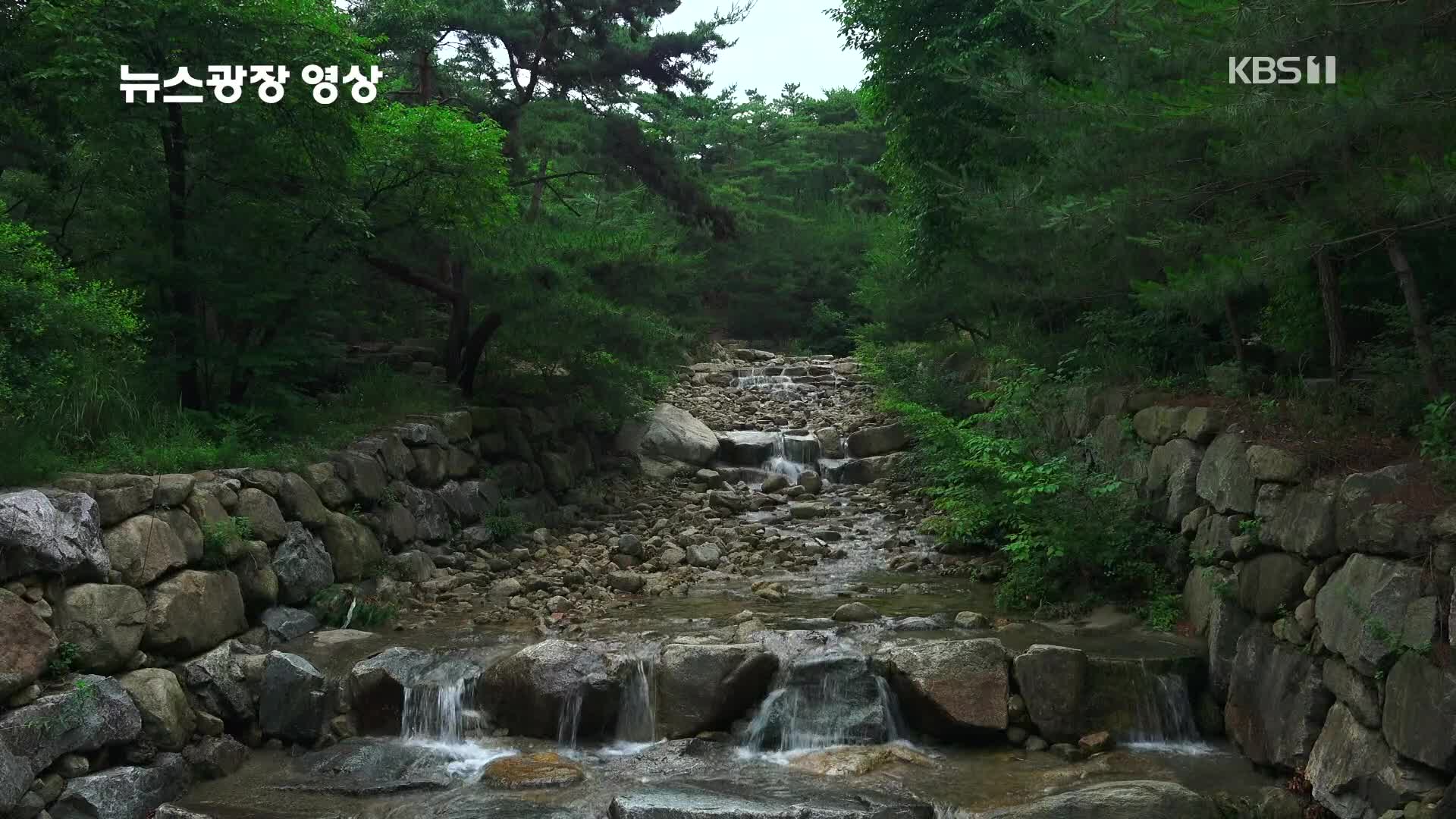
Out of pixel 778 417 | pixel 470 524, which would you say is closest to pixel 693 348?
pixel 778 417

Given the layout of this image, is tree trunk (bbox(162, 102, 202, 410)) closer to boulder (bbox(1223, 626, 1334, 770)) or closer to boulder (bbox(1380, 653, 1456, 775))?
boulder (bbox(1223, 626, 1334, 770))

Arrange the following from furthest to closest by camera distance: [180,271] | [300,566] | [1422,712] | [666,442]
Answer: [666,442] < [180,271] < [300,566] < [1422,712]

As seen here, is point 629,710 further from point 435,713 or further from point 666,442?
point 666,442

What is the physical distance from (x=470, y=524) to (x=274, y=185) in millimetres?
4178

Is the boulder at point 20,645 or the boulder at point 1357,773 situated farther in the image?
the boulder at point 20,645

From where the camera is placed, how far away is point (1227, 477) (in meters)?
7.12

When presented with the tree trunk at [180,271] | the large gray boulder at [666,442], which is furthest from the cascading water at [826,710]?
the large gray boulder at [666,442]

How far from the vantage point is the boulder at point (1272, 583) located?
6.09m

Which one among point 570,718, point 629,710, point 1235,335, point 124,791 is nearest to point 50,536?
point 124,791

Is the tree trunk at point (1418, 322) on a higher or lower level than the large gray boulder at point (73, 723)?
higher

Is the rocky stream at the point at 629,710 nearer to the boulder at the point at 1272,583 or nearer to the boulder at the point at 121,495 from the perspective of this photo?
the boulder at the point at 121,495

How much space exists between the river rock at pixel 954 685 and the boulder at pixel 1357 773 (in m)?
1.78

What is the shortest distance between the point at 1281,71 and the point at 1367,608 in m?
2.70

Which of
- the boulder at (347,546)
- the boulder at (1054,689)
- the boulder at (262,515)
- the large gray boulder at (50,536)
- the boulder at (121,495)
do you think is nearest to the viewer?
the large gray boulder at (50,536)
